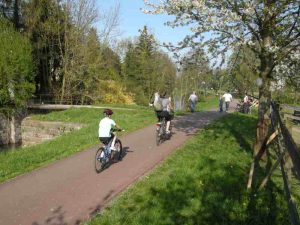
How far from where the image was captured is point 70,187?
9.56 metres

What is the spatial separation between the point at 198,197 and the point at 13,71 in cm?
2441

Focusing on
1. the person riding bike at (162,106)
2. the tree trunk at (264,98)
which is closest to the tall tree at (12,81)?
the person riding bike at (162,106)

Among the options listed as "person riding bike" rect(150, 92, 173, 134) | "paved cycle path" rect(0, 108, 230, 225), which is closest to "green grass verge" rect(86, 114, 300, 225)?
"paved cycle path" rect(0, 108, 230, 225)

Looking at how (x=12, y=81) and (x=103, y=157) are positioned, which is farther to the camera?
(x=12, y=81)

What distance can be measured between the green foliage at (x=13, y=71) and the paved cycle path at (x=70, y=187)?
56.7 ft

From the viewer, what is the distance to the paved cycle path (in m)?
7.81

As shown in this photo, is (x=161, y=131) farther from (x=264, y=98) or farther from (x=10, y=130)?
(x=10, y=130)

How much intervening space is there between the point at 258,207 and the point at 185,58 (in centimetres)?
815

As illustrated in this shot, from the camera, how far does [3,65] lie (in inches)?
1137

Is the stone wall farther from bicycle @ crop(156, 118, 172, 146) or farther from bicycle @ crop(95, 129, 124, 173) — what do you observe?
bicycle @ crop(95, 129, 124, 173)

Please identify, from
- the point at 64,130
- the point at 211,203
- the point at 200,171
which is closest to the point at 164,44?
the point at 200,171

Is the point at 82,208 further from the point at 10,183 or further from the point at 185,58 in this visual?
the point at 185,58

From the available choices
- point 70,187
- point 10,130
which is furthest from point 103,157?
point 10,130

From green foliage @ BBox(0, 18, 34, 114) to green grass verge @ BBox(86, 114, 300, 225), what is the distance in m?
20.4
